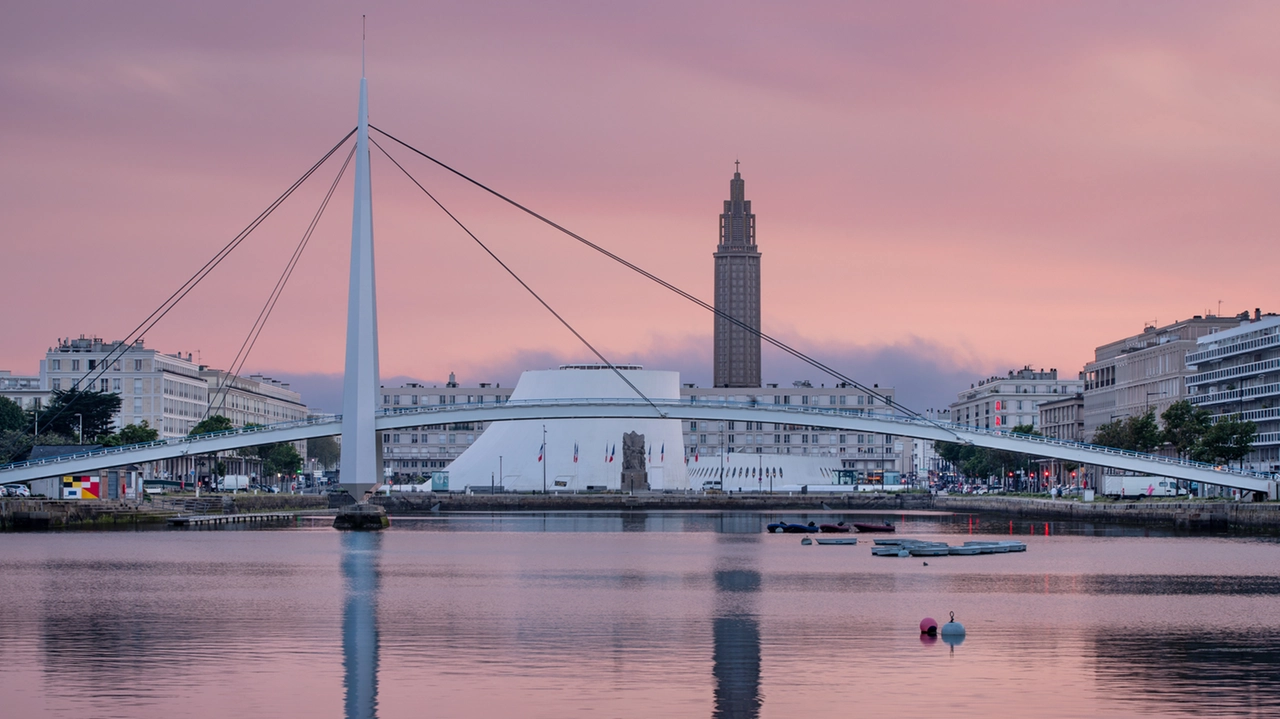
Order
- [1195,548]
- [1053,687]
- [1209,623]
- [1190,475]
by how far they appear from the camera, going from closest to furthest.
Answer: [1053,687], [1209,623], [1195,548], [1190,475]

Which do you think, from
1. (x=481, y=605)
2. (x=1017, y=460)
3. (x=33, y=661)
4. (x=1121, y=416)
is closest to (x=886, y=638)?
(x=481, y=605)

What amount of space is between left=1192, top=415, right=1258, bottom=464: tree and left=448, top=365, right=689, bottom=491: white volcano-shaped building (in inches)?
1940

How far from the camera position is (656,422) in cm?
13612

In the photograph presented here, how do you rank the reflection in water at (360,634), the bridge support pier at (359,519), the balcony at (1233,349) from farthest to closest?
1. the balcony at (1233,349)
2. the bridge support pier at (359,519)
3. the reflection in water at (360,634)

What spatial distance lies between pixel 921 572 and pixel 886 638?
59.6ft

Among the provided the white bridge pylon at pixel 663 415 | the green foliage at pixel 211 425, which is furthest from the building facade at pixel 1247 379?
the green foliage at pixel 211 425

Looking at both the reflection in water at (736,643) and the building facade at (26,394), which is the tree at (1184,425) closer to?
the reflection in water at (736,643)

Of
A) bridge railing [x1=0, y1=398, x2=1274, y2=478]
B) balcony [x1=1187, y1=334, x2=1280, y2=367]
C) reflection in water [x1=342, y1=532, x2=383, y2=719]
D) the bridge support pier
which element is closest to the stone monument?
balcony [x1=1187, y1=334, x2=1280, y2=367]

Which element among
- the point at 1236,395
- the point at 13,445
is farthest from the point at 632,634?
the point at 1236,395

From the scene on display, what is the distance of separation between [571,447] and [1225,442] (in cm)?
5893

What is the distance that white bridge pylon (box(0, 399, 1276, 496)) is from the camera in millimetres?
77000

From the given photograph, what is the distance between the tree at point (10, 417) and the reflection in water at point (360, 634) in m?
71.6

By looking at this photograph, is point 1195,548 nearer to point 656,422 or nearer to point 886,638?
point 886,638

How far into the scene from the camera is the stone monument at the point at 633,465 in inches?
4980
